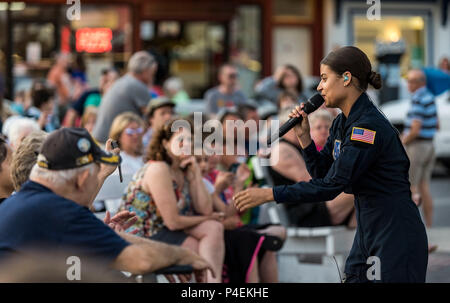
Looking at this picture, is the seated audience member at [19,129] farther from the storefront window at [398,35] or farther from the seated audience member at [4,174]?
the storefront window at [398,35]

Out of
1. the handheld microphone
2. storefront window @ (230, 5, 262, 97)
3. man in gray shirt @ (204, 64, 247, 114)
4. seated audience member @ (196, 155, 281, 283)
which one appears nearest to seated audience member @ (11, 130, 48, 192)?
the handheld microphone

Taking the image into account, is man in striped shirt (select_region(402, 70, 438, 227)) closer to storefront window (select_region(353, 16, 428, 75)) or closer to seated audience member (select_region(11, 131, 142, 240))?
seated audience member (select_region(11, 131, 142, 240))

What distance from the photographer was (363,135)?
3.62 m

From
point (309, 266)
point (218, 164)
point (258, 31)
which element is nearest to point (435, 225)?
point (309, 266)

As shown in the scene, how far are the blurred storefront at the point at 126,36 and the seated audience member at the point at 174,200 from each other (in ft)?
30.8

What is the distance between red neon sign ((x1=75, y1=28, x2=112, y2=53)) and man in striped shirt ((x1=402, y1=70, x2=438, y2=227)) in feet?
26.7

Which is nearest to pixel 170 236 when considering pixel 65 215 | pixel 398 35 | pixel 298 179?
pixel 298 179

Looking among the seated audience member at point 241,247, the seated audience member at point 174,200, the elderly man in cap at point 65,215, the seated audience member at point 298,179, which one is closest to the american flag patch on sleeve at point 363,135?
the elderly man in cap at point 65,215

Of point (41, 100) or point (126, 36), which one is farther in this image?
point (126, 36)

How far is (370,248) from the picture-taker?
378cm

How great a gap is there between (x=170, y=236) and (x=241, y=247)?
637mm

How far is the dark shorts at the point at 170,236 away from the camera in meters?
5.71

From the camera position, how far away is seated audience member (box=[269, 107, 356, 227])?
6.91m

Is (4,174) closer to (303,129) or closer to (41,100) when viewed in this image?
(303,129)
